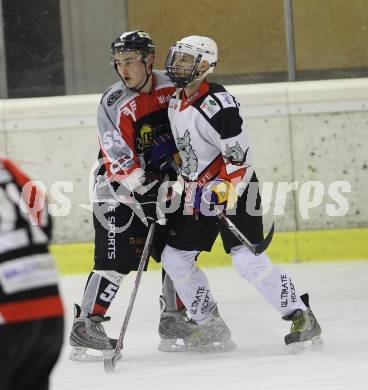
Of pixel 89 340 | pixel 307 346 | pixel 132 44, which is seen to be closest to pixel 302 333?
pixel 307 346

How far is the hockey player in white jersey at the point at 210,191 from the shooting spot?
4.03 metres

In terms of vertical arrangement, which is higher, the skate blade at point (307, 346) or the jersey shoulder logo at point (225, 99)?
the jersey shoulder logo at point (225, 99)

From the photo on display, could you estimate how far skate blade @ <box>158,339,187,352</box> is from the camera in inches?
172

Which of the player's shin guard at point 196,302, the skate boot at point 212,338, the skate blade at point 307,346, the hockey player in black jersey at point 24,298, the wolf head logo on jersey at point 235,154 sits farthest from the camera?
the skate boot at point 212,338

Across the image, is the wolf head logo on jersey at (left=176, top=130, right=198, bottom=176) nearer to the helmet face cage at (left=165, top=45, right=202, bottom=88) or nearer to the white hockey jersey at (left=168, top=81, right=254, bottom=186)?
the white hockey jersey at (left=168, top=81, right=254, bottom=186)

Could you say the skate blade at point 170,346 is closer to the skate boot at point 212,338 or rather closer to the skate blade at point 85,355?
the skate boot at point 212,338

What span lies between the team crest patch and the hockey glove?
198 mm

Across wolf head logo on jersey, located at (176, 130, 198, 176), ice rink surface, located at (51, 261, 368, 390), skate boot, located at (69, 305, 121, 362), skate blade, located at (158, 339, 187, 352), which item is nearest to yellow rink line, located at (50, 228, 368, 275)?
ice rink surface, located at (51, 261, 368, 390)

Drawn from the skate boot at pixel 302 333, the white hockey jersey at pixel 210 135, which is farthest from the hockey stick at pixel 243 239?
the skate boot at pixel 302 333

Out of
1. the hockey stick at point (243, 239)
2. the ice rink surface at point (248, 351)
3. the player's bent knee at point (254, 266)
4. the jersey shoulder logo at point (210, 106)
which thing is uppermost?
the jersey shoulder logo at point (210, 106)

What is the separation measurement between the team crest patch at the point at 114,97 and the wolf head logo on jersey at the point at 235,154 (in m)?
0.48

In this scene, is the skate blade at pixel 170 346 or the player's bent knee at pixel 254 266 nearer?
the player's bent knee at pixel 254 266

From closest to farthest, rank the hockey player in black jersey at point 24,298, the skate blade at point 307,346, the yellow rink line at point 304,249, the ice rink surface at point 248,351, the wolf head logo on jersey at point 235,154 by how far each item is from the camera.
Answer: the hockey player in black jersey at point 24,298, the ice rink surface at point 248,351, the wolf head logo on jersey at point 235,154, the skate blade at point 307,346, the yellow rink line at point 304,249

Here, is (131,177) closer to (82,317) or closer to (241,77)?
(82,317)
